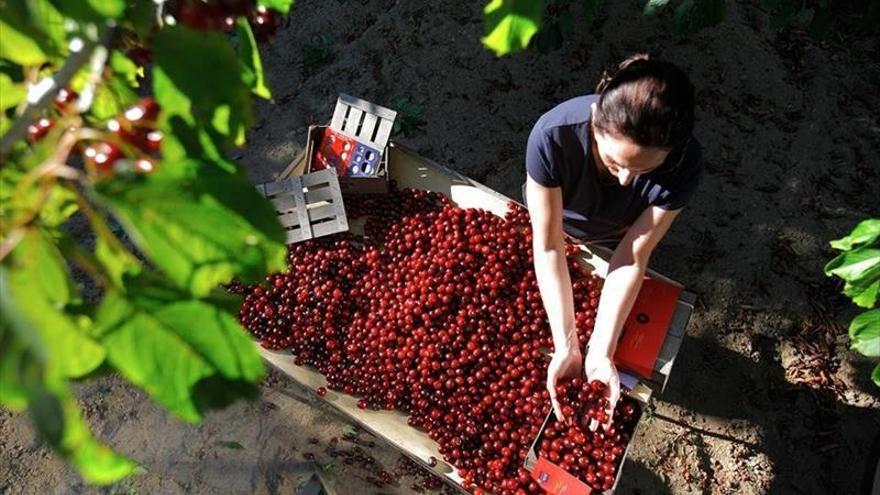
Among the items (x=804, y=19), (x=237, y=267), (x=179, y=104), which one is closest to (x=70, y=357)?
(x=237, y=267)

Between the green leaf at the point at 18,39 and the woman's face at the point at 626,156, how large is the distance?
4.43 ft

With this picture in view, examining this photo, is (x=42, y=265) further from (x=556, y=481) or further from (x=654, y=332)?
(x=654, y=332)

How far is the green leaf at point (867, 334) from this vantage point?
140 cm

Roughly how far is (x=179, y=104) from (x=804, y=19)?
13.0ft

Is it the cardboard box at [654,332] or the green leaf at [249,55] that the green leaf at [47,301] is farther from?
the cardboard box at [654,332]

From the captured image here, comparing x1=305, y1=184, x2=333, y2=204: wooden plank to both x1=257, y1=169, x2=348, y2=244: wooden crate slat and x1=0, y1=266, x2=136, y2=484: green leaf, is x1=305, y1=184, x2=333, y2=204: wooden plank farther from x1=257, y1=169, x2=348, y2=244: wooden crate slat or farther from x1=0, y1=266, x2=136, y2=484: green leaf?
x1=0, y1=266, x2=136, y2=484: green leaf

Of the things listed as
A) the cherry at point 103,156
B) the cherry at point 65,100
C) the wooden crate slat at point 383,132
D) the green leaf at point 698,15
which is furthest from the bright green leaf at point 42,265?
the green leaf at point 698,15

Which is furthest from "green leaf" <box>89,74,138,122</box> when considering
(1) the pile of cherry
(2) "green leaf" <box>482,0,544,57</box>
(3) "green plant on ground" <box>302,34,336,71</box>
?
(3) "green plant on ground" <box>302,34,336,71</box>

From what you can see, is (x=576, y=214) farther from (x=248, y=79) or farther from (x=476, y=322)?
(x=248, y=79)

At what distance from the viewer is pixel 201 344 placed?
2.23 feet

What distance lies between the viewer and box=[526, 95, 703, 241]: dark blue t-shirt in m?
1.96

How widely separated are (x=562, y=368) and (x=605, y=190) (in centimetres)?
61

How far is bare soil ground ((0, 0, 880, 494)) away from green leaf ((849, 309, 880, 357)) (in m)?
1.58

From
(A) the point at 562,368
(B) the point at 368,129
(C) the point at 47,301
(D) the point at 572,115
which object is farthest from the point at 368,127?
(C) the point at 47,301
